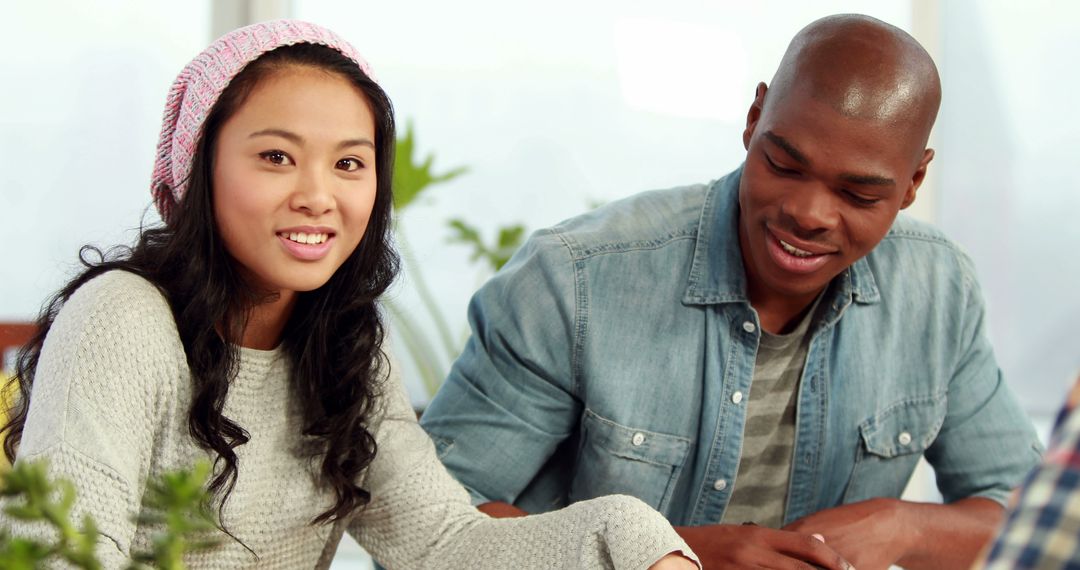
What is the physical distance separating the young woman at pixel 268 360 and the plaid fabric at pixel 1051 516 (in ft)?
2.39

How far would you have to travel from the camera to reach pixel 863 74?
1611 mm

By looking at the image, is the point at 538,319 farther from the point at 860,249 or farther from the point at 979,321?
the point at 979,321

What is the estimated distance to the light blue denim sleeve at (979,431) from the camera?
1854mm

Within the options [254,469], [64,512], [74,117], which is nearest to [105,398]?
[254,469]

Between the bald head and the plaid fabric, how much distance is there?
1176 mm

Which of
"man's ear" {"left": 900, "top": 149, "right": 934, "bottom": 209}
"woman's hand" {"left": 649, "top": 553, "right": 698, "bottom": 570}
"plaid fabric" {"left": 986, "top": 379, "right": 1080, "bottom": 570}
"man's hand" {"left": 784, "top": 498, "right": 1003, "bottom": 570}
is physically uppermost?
"plaid fabric" {"left": 986, "top": 379, "right": 1080, "bottom": 570}

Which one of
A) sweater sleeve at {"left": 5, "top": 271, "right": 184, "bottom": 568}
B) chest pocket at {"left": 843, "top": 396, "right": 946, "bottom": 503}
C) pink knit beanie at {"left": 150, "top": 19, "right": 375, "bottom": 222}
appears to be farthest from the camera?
chest pocket at {"left": 843, "top": 396, "right": 946, "bottom": 503}

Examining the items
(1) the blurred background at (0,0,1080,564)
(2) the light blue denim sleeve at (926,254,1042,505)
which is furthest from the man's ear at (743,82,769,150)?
(1) the blurred background at (0,0,1080,564)

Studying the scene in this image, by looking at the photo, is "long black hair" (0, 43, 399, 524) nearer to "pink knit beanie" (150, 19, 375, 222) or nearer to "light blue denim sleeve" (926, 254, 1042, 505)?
"pink knit beanie" (150, 19, 375, 222)

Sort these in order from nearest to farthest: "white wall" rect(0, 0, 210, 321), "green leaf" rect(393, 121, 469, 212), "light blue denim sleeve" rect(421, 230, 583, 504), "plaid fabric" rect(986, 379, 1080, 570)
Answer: "plaid fabric" rect(986, 379, 1080, 570) → "light blue denim sleeve" rect(421, 230, 583, 504) → "green leaf" rect(393, 121, 469, 212) → "white wall" rect(0, 0, 210, 321)

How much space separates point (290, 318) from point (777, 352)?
2.43 feet

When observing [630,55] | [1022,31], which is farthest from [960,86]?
[630,55]

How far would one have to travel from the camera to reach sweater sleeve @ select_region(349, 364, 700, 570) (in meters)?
1.19

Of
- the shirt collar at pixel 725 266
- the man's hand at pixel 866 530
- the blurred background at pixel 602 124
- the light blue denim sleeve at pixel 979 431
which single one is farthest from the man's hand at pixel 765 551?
the blurred background at pixel 602 124
